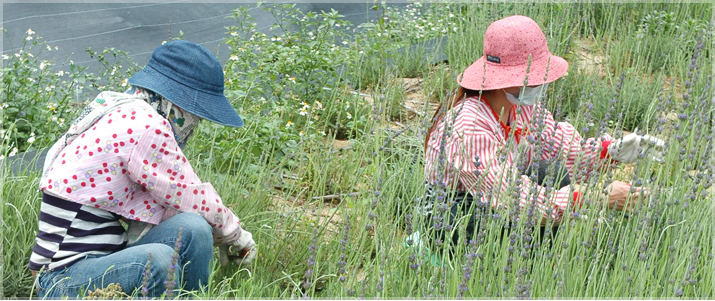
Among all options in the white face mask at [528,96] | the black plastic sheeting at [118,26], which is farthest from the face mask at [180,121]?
the black plastic sheeting at [118,26]

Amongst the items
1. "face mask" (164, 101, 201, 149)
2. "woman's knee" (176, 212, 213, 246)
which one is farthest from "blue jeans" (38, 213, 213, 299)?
"face mask" (164, 101, 201, 149)

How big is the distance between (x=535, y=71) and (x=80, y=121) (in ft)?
5.12

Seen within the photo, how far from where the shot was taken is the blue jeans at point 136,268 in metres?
2.14

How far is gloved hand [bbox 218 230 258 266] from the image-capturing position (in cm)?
245

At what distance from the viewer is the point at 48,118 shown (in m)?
3.48

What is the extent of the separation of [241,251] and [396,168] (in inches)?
34.1

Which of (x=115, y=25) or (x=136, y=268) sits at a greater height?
(x=136, y=268)

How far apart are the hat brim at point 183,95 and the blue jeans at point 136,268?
0.31 meters

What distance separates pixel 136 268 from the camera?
7.03 ft

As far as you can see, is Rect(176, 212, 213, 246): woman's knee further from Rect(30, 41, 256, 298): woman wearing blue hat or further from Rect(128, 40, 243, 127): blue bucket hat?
Rect(128, 40, 243, 127): blue bucket hat

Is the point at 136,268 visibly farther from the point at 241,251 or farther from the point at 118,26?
the point at 118,26

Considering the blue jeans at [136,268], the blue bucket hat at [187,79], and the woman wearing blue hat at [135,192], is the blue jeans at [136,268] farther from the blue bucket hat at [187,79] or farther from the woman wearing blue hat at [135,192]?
the blue bucket hat at [187,79]

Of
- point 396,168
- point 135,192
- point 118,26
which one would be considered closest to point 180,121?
point 135,192

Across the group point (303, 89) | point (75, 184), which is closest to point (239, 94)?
point (303, 89)
